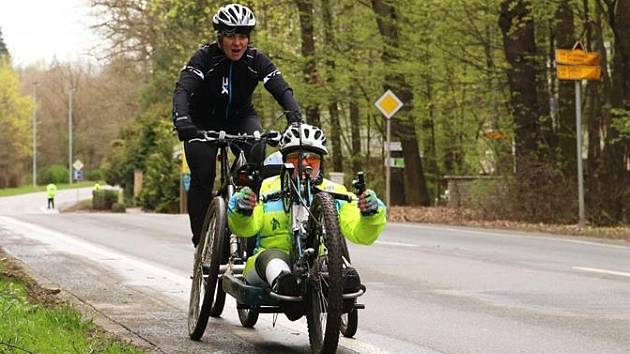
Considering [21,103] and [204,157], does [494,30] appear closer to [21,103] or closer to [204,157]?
[204,157]

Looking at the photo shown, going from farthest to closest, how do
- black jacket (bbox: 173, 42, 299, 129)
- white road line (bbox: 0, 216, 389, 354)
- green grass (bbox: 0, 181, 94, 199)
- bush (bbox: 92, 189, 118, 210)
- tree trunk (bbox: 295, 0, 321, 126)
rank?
green grass (bbox: 0, 181, 94, 199)
bush (bbox: 92, 189, 118, 210)
tree trunk (bbox: 295, 0, 321, 126)
white road line (bbox: 0, 216, 389, 354)
black jacket (bbox: 173, 42, 299, 129)

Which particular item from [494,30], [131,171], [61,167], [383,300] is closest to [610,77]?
[494,30]

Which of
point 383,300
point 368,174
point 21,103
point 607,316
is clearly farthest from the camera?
point 21,103

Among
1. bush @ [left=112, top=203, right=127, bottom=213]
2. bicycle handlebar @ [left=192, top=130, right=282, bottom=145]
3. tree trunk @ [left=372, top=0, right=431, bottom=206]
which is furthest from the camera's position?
bush @ [left=112, top=203, right=127, bottom=213]

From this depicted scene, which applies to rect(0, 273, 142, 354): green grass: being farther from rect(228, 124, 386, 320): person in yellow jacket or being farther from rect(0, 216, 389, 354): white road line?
rect(0, 216, 389, 354): white road line

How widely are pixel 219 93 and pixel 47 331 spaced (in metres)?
1.91

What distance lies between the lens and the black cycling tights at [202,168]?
299 inches

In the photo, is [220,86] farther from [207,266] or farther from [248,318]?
[248,318]

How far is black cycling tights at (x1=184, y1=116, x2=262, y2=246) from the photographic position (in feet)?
24.9

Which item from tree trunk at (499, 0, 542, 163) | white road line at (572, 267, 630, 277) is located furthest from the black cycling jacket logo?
tree trunk at (499, 0, 542, 163)

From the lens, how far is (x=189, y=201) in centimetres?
779

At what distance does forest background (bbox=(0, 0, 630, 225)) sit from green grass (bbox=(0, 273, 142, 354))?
10237mm

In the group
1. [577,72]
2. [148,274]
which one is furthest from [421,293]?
[577,72]

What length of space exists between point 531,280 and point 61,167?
12535cm
